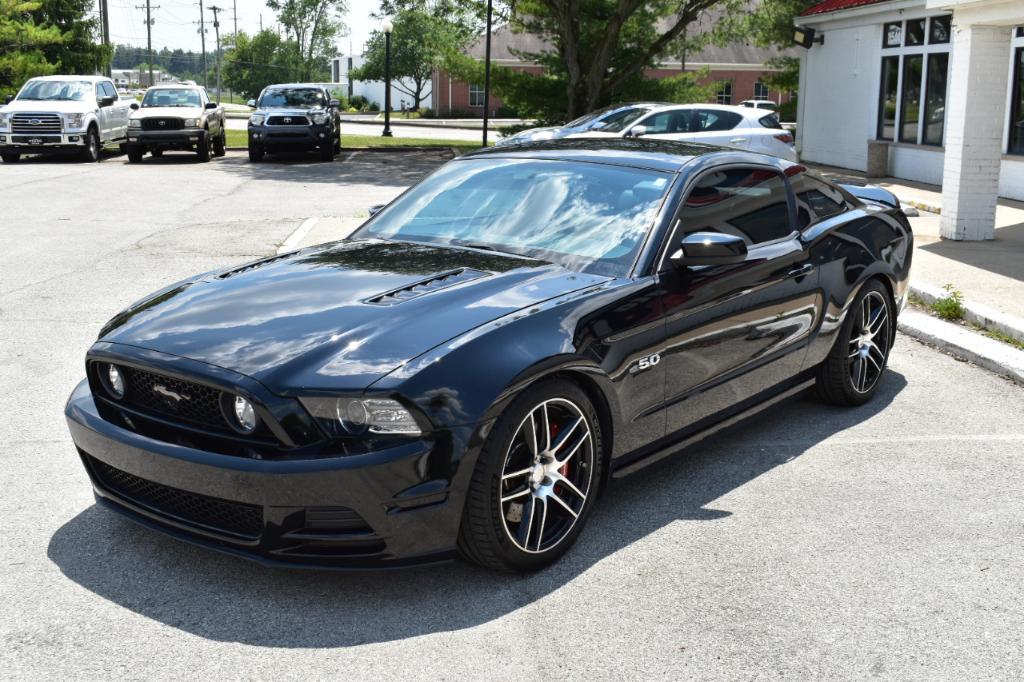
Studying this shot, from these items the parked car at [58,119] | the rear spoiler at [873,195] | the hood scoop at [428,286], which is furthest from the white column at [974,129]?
the parked car at [58,119]

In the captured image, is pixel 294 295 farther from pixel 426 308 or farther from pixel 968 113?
pixel 968 113

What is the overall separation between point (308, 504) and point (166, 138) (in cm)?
2336

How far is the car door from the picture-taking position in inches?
193

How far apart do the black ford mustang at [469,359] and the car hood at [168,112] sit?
69.2 feet

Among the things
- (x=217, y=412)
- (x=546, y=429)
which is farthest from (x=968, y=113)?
(x=217, y=412)

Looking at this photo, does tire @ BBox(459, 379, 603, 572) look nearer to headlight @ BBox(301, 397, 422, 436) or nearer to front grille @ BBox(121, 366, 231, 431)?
headlight @ BBox(301, 397, 422, 436)

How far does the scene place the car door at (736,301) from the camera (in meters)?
4.90

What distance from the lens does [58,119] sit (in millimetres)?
24641

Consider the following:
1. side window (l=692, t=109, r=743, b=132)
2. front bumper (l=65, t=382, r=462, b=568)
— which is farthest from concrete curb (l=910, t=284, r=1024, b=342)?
side window (l=692, t=109, r=743, b=132)

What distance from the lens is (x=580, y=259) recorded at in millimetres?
4867

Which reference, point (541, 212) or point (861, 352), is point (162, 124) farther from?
point (541, 212)

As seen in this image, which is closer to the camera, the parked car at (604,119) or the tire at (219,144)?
the parked car at (604,119)

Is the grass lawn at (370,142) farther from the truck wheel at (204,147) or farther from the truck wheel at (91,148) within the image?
the truck wheel at (91,148)

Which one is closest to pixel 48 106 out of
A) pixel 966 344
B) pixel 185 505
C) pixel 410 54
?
pixel 966 344
